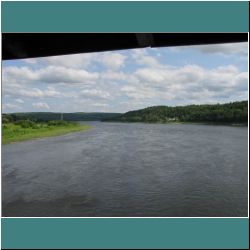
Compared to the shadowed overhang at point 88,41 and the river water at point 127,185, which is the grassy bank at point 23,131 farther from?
the shadowed overhang at point 88,41

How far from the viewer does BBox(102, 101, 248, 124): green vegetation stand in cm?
4403

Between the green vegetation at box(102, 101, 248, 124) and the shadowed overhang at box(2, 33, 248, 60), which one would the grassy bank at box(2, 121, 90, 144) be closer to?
the shadowed overhang at box(2, 33, 248, 60)

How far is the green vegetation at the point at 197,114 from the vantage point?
4403 cm

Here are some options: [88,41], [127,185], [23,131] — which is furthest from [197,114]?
[88,41]

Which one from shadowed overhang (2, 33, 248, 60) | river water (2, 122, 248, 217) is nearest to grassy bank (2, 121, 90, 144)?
river water (2, 122, 248, 217)

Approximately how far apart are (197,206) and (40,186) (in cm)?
495

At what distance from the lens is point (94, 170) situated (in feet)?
40.2

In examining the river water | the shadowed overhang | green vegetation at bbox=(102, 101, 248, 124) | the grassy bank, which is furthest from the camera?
green vegetation at bbox=(102, 101, 248, 124)

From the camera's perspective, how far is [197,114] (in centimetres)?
5259

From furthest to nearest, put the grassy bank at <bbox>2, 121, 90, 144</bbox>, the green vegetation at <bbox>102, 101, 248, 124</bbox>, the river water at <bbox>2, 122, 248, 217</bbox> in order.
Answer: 1. the green vegetation at <bbox>102, 101, 248, 124</bbox>
2. the grassy bank at <bbox>2, 121, 90, 144</bbox>
3. the river water at <bbox>2, 122, 248, 217</bbox>

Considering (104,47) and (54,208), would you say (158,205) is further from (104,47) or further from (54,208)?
(104,47)

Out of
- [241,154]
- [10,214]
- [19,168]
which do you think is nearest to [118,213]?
[10,214]

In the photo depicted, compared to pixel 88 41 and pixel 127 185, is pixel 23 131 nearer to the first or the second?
pixel 127 185

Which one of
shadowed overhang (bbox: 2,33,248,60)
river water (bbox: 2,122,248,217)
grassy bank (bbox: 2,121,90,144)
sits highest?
shadowed overhang (bbox: 2,33,248,60)
